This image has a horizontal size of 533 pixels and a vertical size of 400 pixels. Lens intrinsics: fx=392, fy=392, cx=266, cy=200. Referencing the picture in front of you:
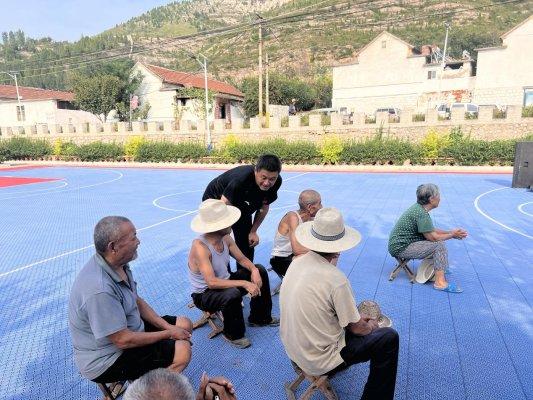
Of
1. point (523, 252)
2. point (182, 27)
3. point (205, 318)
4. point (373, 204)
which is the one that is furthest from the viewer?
point (182, 27)

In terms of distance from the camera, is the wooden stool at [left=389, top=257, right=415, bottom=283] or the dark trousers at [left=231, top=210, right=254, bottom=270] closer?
the dark trousers at [left=231, top=210, right=254, bottom=270]

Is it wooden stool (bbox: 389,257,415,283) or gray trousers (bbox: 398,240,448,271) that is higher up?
gray trousers (bbox: 398,240,448,271)

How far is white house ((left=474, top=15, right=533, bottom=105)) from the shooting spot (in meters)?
33.0

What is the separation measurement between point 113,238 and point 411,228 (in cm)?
350

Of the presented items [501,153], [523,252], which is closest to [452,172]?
[501,153]

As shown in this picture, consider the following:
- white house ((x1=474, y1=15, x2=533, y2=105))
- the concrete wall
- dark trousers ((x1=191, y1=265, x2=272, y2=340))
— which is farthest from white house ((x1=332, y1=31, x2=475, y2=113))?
dark trousers ((x1=191, y1=265, x2=272, y2=340))

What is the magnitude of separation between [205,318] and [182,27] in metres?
150

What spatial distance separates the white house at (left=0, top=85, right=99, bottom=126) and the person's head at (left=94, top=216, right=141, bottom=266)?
4195 centimetres

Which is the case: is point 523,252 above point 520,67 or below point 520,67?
below

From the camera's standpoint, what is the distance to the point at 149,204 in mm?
10820

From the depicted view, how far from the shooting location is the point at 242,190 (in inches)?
161

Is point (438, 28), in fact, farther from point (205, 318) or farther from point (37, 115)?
point (205, 318)

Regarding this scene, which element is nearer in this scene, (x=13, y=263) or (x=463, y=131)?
(x=13, y=263)

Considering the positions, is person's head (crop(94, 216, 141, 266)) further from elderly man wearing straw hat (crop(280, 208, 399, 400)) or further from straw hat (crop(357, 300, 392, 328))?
straw hat (crop(357, 300, 392, 328))
